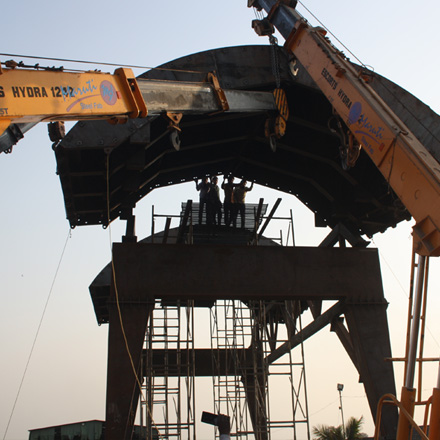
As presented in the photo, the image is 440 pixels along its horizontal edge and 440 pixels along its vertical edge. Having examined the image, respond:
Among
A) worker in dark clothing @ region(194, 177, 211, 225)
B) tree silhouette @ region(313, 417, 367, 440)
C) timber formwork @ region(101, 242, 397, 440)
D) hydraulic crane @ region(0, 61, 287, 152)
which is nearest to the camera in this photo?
hydraulic crane @ region(0, 61, 287, 152)

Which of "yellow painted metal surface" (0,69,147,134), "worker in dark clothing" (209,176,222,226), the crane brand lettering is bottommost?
"yellow painted metal surface" (0,69,147,134)

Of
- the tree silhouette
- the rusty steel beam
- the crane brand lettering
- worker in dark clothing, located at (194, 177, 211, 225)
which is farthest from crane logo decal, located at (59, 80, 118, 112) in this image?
the tree silhouette

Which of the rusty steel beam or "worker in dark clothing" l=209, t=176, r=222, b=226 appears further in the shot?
"worker in dark clothing" l=209, t=176, r=222, b=226

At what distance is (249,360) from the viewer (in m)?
22.6

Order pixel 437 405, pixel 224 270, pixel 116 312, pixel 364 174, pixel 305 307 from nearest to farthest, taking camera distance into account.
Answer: pixel 437 405, pixel 116 312, pixel 224 270, pixel 364 174, pixel 305 307

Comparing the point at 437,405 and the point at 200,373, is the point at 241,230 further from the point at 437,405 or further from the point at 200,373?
the point at 437,405

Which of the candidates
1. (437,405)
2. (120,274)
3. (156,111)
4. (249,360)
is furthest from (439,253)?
(249,360)

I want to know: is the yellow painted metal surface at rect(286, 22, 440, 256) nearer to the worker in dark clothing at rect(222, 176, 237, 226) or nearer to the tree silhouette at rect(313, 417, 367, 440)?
the worker in dark clothing at rect(222, 176, 237, 226)

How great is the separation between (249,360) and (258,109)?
12.1m

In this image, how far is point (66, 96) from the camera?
8469mm

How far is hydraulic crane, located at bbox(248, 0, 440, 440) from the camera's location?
303 inches

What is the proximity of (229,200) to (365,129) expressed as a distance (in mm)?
6548

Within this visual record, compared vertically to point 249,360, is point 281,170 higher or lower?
higher

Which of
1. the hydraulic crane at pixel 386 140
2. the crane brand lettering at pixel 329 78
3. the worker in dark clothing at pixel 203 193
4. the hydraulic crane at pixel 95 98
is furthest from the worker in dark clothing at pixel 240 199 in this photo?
the crane brand lettering at pixel 329 78
